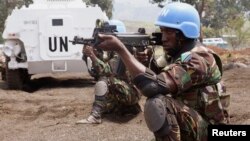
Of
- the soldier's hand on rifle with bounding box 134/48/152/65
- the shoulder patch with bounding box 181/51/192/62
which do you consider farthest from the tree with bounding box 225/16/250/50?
the shoulder patch with bounding box 181/51/192/62

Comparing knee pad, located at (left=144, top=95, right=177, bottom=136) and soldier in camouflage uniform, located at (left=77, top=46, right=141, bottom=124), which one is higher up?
knee pad, located at (left=144, top=95, right=177, bottom=136)

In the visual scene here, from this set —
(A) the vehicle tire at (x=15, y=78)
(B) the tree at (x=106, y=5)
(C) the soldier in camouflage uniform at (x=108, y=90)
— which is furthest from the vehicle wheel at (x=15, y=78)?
(B) the tree at (x=106, y=5)

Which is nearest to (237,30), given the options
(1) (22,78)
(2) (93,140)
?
(1) (22,78)

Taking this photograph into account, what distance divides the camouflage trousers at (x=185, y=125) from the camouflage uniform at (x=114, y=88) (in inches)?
107

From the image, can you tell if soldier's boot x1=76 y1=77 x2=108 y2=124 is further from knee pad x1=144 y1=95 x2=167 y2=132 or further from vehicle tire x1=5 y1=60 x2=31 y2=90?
vehicle tire x1=5 y1=60 x2=31 y2=90

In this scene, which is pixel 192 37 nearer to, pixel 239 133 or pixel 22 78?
pixel 239 133

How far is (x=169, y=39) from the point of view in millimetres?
3430

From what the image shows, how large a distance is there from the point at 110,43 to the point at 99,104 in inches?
122

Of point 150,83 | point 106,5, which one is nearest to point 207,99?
point 150,83

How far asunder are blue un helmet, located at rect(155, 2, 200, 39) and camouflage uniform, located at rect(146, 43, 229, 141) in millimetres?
115

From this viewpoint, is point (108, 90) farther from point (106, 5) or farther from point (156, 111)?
point (106, 5)

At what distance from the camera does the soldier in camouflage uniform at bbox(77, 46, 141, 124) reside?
6.14 meters

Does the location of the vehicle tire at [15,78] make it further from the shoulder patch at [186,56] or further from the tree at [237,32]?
the tree at [237,32]

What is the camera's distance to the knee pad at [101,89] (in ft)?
20.0
